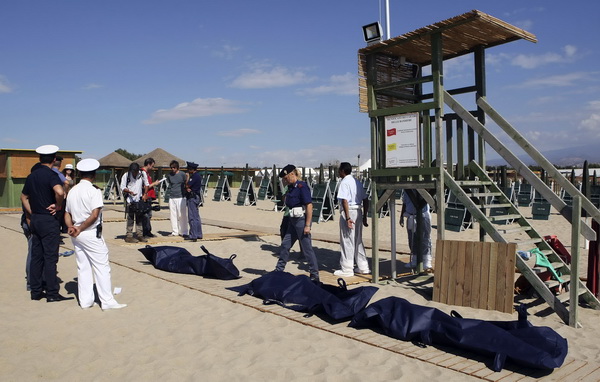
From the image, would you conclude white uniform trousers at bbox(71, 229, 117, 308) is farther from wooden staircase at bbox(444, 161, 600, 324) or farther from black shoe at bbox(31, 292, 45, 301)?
wooden staircase at bbox(444, 161, 600, 324)

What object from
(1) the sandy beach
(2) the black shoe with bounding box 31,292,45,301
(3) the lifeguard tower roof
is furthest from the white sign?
(2) the black shoe with bounding box 31,292,45,301

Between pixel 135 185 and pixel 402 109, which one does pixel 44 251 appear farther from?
pixel 402 109

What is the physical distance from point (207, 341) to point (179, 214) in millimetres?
7434

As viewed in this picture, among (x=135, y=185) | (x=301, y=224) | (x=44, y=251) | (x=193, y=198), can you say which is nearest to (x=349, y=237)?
(x=301, y=224)

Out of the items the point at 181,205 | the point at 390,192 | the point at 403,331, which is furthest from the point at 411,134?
the point at 181,205

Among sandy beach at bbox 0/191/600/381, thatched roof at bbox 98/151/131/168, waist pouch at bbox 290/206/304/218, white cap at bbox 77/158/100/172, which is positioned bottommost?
sandy beach at bbox 0/191/600/381

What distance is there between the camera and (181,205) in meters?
11.8

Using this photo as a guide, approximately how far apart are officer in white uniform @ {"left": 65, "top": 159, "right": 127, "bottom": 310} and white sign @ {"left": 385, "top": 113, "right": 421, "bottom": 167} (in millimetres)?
3875

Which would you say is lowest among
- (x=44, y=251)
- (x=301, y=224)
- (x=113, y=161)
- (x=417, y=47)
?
(x=44, y=251)

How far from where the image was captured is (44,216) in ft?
20.0

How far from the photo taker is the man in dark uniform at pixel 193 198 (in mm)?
11383

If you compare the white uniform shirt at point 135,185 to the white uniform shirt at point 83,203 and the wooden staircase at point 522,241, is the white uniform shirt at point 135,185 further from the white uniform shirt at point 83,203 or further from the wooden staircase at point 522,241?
the wooden staircase at point 522,241

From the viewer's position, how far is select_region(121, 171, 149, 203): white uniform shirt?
10742 millimetres

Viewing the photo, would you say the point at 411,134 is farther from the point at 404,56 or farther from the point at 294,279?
the point at 294,279
